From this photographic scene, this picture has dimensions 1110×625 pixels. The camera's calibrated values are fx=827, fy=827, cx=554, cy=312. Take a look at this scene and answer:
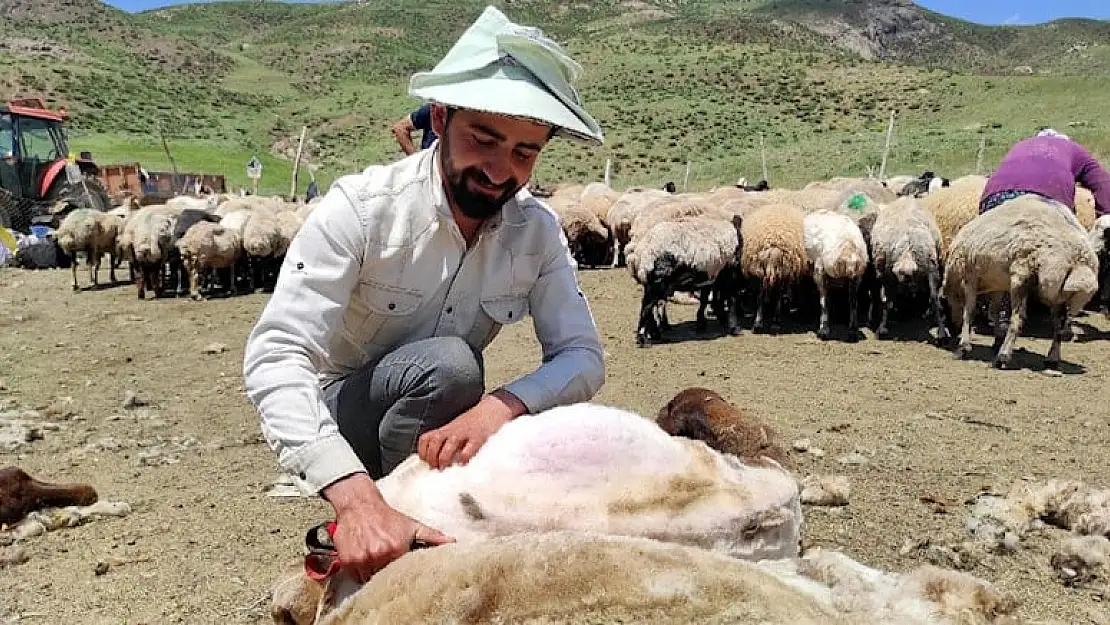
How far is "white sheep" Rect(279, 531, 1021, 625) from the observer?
1.54 meters

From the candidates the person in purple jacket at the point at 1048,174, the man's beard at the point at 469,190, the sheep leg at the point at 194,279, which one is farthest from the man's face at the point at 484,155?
the sheep leg at the point at 194,279

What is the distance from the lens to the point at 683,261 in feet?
27.8

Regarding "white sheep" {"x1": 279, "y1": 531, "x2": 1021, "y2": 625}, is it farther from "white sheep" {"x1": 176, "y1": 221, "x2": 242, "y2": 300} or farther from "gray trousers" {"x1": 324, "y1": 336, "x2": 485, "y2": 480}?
"white sheep" {"x1": 176, "y1": 221, "x2": 242, "y2": 300}

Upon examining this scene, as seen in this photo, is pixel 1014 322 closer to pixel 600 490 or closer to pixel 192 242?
pixel 600 490

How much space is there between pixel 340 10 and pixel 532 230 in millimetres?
108298

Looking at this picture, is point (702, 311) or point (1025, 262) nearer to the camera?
point (1025, 262)

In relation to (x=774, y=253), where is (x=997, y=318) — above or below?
below

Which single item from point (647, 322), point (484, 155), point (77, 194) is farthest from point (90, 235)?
point (484, 155)

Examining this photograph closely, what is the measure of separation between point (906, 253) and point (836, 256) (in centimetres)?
65

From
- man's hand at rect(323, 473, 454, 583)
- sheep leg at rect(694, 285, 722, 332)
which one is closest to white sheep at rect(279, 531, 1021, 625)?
man's hand at rect(323, 473, 454, 583)

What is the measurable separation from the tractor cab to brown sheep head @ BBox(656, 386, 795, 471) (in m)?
17.9

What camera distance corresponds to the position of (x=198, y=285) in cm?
1237

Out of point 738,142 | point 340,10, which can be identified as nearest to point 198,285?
point 738,142

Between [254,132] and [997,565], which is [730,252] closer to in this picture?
[997,565]
